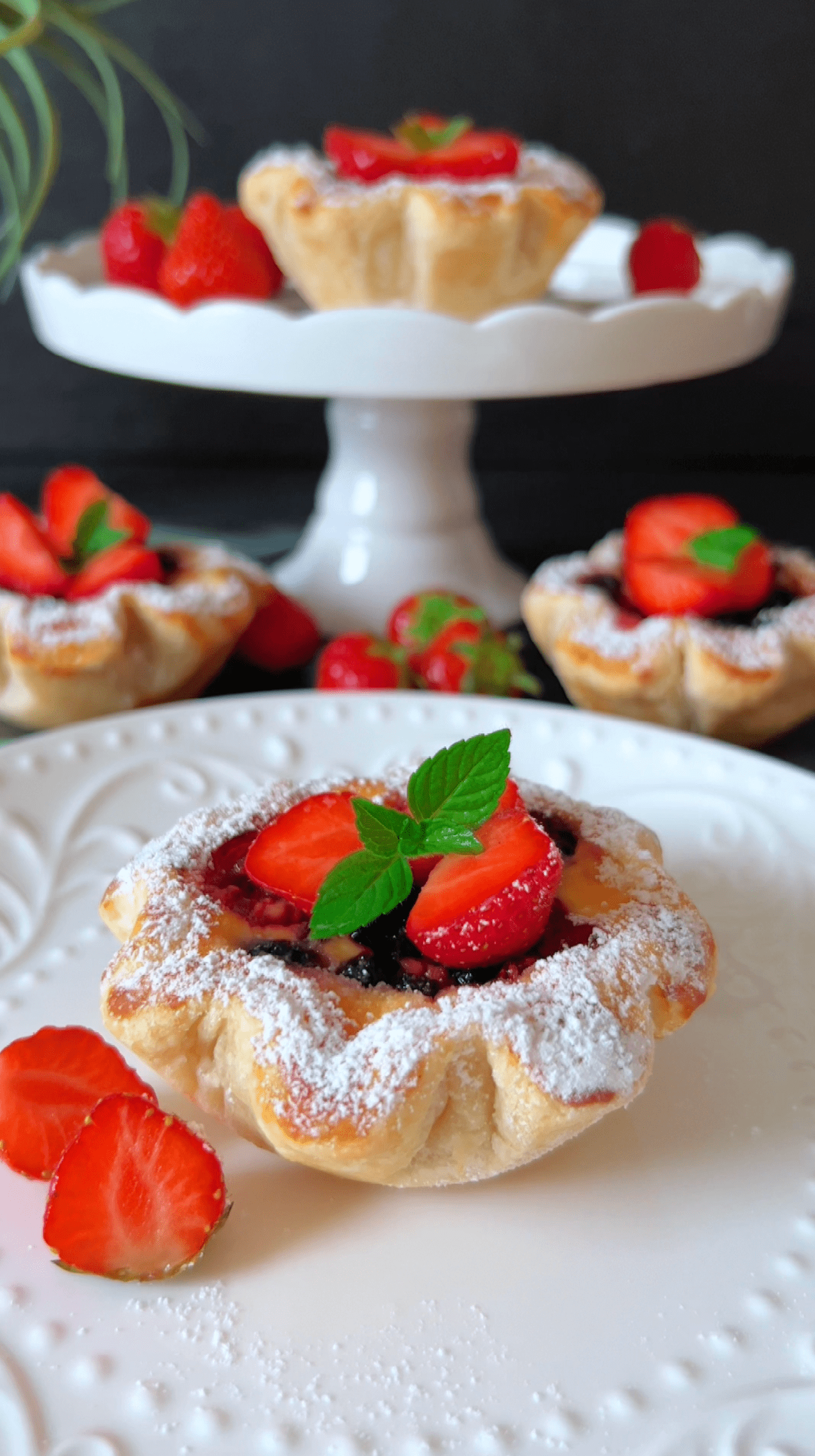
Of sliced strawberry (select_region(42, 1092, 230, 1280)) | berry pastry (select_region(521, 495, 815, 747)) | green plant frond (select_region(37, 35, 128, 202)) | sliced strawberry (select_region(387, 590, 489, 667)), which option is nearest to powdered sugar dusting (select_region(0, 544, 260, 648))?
sliced strawberry (select_region(387, 590, 489, 667))

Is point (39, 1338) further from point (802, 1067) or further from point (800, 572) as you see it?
point (800, 572)

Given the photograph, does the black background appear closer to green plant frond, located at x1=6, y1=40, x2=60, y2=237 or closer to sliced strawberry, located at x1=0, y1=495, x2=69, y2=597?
green plant frond, located at x1=6, y1=40, x2=60, y2=237

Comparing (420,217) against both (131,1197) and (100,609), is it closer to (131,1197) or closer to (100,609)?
(100,609)

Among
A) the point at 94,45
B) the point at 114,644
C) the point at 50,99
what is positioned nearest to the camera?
the point at 114,644

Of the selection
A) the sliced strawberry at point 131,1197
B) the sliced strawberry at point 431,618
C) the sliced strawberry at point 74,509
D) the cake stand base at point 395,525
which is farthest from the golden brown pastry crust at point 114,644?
the sliced strawberry at point 131,1197

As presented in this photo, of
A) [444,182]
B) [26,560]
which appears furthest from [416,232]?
[26,560]


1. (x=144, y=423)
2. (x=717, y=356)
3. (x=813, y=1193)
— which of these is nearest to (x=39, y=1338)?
(x=813, y=1193)
